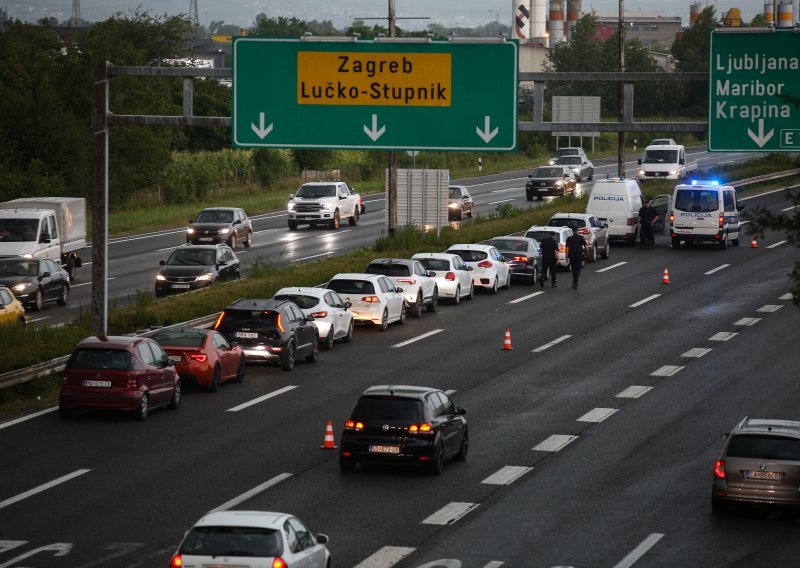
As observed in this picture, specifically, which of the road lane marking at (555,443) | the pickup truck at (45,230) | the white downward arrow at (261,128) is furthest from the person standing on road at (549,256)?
the white downward arrow at (261,128)

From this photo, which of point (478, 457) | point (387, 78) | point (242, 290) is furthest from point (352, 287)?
point (478, 457)

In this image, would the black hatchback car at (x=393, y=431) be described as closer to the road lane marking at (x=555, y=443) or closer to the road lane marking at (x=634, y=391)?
the road lane marking at (x=555, y=443)

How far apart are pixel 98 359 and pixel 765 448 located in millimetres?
12781

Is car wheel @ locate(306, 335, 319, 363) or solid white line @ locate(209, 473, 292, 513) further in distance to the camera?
car wheel @ locate(306, 335, 319, 363)

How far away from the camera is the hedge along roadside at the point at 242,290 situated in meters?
33.7

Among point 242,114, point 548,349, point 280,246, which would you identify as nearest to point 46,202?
point 280,246

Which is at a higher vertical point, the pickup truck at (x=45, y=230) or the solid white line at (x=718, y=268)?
the pickup truck at (x=45, y=230)

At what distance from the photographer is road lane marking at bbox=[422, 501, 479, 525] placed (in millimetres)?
22891

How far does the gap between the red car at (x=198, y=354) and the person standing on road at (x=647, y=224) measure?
30013mm

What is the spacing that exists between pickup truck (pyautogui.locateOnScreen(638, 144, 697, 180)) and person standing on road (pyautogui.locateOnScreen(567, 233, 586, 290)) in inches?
1460

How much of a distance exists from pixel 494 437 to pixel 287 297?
11.5 m

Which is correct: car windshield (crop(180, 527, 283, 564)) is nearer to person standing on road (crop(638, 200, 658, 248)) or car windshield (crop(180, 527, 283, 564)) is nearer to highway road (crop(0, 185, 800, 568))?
highway road (crop(0, 185, 800, 568))

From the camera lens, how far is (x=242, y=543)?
16.6 m

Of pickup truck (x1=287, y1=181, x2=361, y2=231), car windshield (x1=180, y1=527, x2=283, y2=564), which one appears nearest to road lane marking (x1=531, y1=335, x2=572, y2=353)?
car windshield (x1=180, y1=527, x2=283, y2=564)
